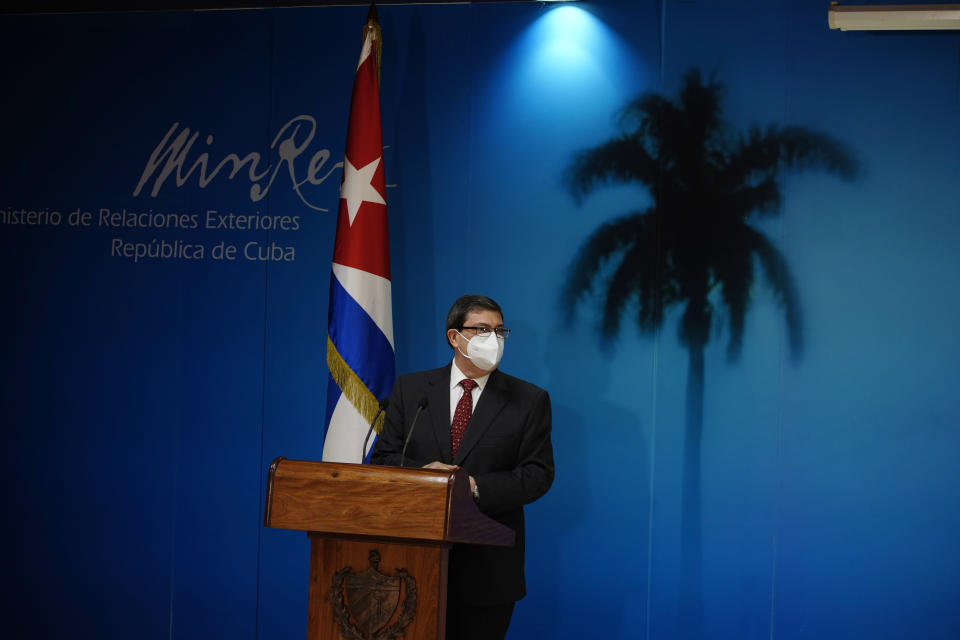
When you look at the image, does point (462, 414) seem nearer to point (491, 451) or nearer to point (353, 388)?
point (491, 451)

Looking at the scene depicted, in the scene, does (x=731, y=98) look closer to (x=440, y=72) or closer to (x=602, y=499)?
(x=440, y=72)

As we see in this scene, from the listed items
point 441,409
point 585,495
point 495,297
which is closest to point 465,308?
point 441,409

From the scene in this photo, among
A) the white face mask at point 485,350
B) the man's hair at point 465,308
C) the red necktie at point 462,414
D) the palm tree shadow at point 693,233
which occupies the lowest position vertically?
the red necktie at point 462,414

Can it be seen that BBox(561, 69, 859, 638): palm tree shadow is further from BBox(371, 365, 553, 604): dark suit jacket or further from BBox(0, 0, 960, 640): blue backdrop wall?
BBox(371, 365, 553, 604): dark suit jacket

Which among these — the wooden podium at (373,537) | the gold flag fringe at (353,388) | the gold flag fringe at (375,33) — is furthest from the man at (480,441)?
the gold flag fringe at (375,33)

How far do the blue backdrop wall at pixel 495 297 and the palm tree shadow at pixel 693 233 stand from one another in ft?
0.15

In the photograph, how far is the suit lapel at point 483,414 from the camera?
2.74m

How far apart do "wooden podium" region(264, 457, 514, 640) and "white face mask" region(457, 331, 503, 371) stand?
550 mm

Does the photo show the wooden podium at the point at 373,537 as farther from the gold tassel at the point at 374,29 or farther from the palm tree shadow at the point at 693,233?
the gold tassel at the point at 374,29

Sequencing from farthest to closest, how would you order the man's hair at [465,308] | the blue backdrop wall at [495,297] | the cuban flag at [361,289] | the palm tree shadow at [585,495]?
the palm tree shadow at [585,495] → the blue backdrop wall at [495,297] → the cuban flag at [361,289] → the man's hair at [465,308]

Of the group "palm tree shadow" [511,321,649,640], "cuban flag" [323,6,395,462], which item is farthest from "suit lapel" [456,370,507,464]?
"palm tree shadow" [511,321,649,640]

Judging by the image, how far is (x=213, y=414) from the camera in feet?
14.1

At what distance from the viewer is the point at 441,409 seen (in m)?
2.83

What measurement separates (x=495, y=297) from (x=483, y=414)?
1.36 metres
